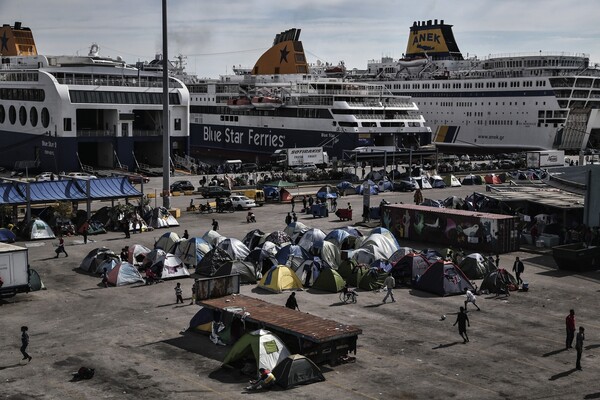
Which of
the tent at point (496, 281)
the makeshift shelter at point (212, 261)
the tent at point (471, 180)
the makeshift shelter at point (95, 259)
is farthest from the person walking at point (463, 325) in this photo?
the tent at point (471, 180)

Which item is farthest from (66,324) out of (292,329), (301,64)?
(301,64)

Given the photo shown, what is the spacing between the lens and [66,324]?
81.7ft

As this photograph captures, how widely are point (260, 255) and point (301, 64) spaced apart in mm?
74203

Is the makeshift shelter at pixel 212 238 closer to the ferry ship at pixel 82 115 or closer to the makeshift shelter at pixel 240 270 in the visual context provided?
the makeshift shelter at pixel 240 270

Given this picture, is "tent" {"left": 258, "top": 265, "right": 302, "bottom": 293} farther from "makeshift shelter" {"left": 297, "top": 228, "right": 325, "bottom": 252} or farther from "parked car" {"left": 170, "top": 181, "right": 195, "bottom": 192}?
"parked car" {"left": 170, "top": 181, "right": 195, "bottom": 192}

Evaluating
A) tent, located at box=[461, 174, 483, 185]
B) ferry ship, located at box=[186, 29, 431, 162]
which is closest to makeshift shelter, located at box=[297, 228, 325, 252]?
tent, located at box=[461, 174, 483, 185]

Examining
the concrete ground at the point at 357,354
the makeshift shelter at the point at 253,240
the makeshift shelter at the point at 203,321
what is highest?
the makeshift shelter at the point at 253,240

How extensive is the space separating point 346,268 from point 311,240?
13.7 feet

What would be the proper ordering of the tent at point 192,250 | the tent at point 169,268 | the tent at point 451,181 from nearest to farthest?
the tent at point 169,268 → the tent at point 192,250 → the tent at point 451,181

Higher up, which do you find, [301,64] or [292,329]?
[301,64]

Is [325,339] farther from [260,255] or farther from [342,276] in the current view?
[260,255]

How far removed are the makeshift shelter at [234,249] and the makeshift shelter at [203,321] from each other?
30.0 ft

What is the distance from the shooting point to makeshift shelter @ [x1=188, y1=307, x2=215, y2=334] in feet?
77.4

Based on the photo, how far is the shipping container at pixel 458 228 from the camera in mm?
37281
